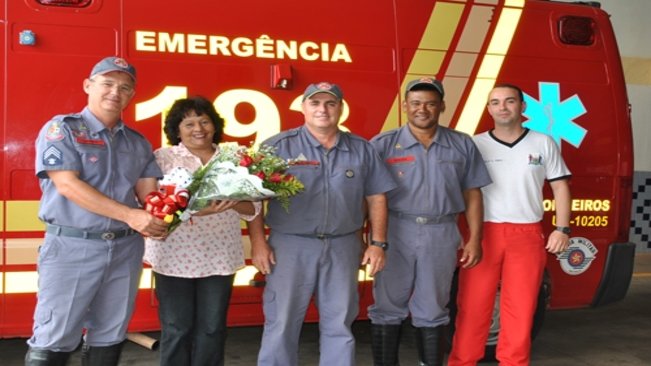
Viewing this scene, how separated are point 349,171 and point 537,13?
1943mm

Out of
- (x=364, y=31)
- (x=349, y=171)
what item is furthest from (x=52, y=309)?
(x=364, y=31)

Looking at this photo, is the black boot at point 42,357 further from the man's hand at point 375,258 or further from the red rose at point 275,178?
the man's hand at point 375,258

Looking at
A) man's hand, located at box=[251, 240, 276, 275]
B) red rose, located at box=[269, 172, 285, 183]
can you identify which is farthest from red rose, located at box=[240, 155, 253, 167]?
man's hand, located at box=[251, 240, 276, 275]

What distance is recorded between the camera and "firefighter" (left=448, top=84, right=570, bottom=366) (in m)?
3.71

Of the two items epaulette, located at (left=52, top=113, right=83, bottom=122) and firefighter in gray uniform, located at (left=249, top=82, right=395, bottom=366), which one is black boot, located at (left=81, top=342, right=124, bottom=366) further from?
epaulette, located at (left=52, top=113, right=83, bottom=122)

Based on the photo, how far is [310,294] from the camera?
10.8ft

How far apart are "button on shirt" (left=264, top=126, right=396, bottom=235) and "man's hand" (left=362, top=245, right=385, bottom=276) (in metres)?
0.15

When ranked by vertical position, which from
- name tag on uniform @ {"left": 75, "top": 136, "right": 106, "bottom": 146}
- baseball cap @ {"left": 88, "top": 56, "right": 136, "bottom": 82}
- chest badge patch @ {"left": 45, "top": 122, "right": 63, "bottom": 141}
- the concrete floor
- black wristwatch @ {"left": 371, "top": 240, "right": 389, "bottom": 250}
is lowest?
the concrete floor

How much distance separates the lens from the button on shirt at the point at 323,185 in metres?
3.19

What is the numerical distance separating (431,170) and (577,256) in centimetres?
147

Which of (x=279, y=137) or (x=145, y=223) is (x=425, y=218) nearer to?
(x=279, y=137)

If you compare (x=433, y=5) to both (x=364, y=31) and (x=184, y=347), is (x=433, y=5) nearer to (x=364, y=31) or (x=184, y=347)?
(x=364, y=31)

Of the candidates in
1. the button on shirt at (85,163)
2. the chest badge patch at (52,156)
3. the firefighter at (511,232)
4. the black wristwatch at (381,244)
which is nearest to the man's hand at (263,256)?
the black wristwatch at (381,244)

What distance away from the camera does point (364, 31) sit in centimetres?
399
